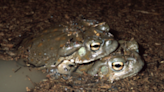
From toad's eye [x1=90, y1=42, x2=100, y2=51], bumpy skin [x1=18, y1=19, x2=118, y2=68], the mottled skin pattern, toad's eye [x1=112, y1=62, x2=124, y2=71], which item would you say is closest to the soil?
the mottled skin pattern

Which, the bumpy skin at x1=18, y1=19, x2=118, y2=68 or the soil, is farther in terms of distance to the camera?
the soil

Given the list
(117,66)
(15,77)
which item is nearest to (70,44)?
(117,66)

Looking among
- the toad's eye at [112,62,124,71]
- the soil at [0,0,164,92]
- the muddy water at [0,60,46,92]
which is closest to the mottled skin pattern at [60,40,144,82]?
the toad's eye at [112,62,124,71]

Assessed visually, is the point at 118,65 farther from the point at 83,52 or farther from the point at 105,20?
the point at 105,20

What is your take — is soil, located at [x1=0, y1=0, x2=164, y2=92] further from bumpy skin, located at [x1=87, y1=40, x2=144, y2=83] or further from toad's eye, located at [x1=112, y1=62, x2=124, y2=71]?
toad's eye, located at [x1=112, y1=62, x2=124, y2=71]

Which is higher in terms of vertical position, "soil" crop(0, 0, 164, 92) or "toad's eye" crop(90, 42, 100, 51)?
"toad's eye" crop(90, 42, 100, 51)
